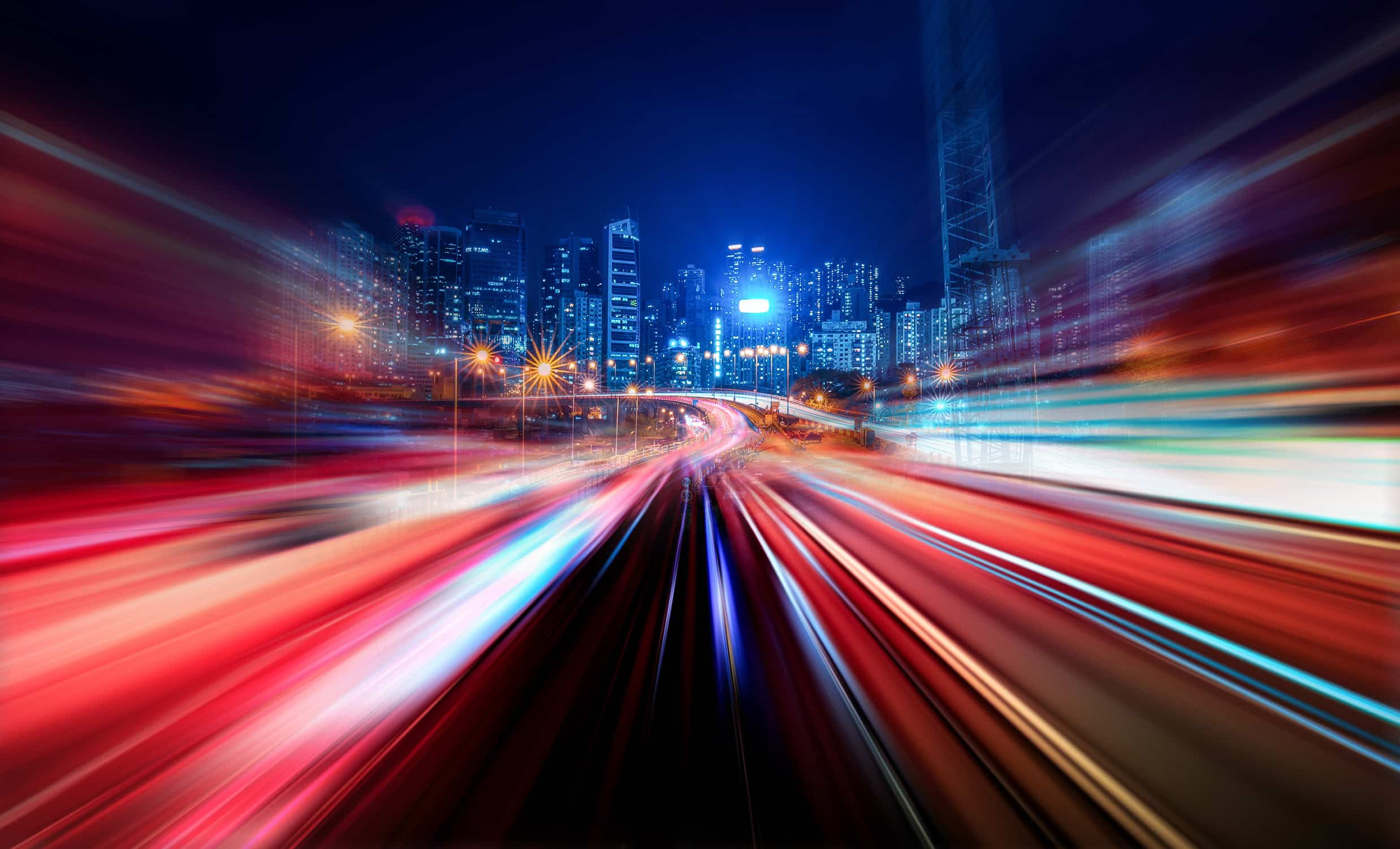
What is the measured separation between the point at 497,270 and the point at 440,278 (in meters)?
21.4

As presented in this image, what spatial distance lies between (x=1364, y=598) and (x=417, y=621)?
12672 millimetres

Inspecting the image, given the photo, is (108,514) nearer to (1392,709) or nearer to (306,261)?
(306,261)

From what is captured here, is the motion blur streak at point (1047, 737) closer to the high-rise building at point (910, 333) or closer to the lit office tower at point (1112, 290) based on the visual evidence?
the lit office tower at point (1112, 290)

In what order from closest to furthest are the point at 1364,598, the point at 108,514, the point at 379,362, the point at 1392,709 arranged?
the point at 1392,709
the point at 1364,598
the point at 108,514
the point at 379,362

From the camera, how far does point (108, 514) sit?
10.3 meters

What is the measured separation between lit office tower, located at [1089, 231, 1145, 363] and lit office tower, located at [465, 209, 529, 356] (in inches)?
4982

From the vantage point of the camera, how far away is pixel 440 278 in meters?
121

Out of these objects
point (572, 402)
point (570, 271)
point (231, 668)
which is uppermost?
point (570, 271)

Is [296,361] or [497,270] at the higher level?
[497,270]

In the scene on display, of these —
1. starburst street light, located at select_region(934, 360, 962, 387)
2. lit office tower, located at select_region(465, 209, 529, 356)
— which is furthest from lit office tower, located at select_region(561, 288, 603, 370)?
starburst street light, located at select_region(934, 360, 962, 387)

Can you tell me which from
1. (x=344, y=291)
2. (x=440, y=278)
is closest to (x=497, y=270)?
(x=440, y=278)

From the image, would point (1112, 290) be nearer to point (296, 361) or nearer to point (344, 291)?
point (296, 361)

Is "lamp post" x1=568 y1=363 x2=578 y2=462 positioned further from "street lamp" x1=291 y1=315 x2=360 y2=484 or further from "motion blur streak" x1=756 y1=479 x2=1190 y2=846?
"motion blur streak" x1=756 y1=479 x2=1190 y2=846

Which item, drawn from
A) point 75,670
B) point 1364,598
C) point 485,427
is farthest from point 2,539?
point 485,427
